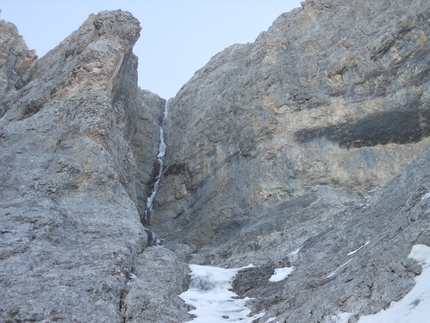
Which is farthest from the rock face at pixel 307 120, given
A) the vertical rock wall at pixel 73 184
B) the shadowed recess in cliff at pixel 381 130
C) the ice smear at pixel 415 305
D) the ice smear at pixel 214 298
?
the ice smear at pixel 415 305

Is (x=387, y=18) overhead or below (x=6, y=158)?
overhead

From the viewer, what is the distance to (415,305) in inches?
352

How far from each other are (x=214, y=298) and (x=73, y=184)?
1016 cm

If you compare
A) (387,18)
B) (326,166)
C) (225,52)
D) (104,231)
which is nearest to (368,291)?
(104,231)

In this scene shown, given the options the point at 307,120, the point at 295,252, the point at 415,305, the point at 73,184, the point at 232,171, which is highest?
the point at 307,120

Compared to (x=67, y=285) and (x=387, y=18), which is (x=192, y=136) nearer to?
(x=387, y=18)

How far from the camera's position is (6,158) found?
24.0 m

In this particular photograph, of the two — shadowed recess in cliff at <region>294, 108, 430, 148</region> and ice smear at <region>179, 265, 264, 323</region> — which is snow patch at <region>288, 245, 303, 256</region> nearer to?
ice smear at <region>179, 265, 264, 323</region>

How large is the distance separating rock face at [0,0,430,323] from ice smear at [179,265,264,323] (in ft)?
1.75

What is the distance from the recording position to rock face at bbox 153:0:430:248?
3241cm

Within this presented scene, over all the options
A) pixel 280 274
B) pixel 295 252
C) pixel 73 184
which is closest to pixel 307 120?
pixel 295 252

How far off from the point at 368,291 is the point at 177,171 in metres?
32.0

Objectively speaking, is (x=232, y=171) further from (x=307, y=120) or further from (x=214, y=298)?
(x=214, y=298)

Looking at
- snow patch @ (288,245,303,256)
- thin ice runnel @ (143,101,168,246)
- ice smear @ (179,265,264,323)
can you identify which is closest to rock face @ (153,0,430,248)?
thin ice runnel @ (143,101,168,246)
